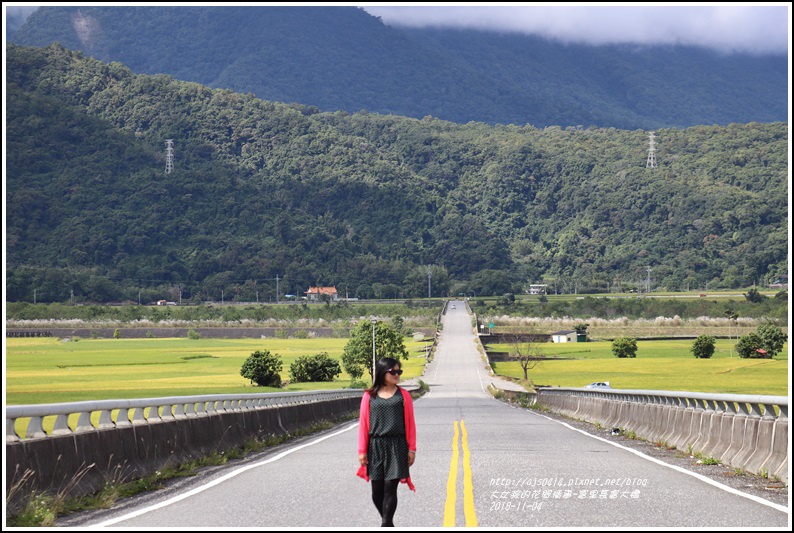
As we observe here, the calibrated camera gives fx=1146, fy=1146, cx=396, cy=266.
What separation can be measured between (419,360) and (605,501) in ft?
429

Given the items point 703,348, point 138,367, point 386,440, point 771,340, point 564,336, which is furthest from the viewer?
point 564,336

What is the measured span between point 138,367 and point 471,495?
353ft

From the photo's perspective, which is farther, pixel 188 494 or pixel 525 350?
pixel 525 350

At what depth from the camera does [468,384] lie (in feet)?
330

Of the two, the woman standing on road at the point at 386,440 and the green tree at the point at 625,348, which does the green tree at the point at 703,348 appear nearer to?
the green tree at the point at 625,348

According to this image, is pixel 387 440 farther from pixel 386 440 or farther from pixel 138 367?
pixel 138 367

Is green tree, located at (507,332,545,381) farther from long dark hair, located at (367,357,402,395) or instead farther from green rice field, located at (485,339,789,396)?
long dark hair, located at (367,357,402,395)

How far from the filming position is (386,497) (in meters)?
11.7

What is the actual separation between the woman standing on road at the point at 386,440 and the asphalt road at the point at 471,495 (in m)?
1.03

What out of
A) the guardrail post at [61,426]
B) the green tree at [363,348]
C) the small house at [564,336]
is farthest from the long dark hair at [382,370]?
the small house at [564,336]

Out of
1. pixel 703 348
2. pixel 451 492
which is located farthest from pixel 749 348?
pixel 451 492

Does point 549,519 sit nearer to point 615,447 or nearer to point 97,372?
point 615,447

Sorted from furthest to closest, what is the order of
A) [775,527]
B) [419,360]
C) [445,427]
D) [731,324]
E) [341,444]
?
[731,324] → [419,360] → [445,427] → [341,444] → [775,527]

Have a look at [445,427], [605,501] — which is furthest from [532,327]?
[605,501]
